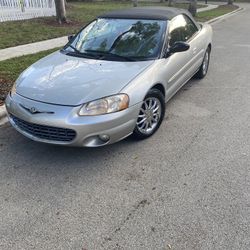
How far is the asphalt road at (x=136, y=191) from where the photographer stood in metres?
2.70

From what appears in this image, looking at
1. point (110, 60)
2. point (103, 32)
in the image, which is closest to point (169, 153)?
point (110, 60)

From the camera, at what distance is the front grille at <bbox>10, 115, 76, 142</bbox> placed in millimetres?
3453

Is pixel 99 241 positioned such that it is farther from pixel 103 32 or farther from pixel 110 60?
pixel 103 32

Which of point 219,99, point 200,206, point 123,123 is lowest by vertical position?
point 219,99

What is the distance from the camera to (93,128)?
345cm

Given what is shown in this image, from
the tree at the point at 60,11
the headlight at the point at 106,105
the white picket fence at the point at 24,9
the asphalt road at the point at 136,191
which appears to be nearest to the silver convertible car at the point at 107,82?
the headlight at the point at 106,105

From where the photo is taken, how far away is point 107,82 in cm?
377

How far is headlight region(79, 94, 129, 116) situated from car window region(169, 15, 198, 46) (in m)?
1.57

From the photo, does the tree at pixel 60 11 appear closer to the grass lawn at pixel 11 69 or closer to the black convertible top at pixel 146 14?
the grass lawn at pixel 11 69

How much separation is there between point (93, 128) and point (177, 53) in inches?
82.1

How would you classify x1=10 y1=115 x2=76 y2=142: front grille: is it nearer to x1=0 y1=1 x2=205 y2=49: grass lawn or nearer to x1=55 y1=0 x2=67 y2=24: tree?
x1=0 y1=1 x2=205 y2=49: grass lawn

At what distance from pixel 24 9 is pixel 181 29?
992 cm

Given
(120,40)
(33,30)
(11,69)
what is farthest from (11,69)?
(33,30)

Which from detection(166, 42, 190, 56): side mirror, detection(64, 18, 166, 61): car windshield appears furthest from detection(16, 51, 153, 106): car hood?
detection(166, 42, 190, 56): side mirror
